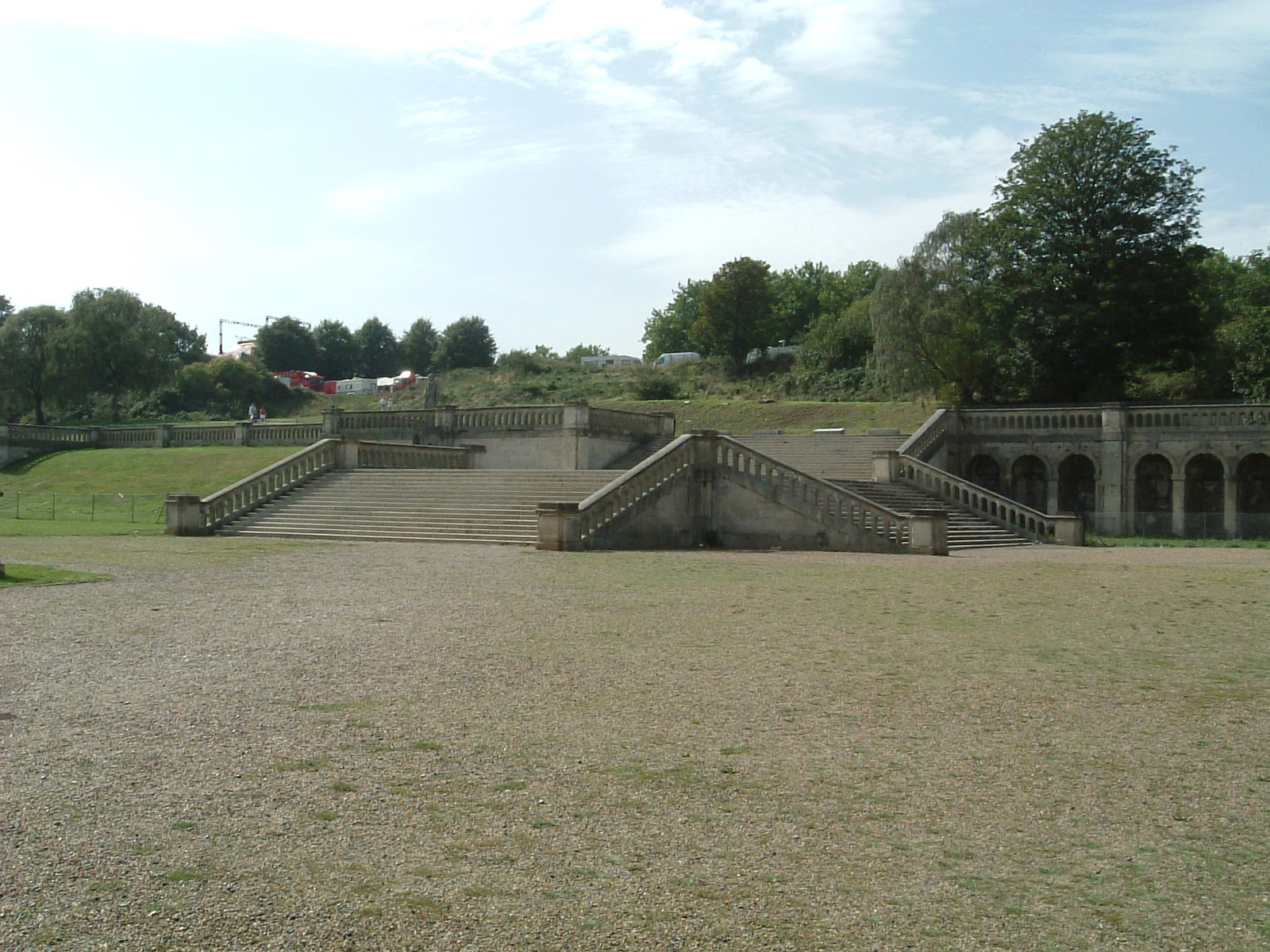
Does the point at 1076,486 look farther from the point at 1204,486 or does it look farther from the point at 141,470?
the point at 141,470

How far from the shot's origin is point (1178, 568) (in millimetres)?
20984

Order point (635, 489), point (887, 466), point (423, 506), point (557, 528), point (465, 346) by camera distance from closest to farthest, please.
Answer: point (557, 528)
point (635, 489)
point (423, 506)
point (887, 466)
point (465, 346)

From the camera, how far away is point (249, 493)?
31.0 metres

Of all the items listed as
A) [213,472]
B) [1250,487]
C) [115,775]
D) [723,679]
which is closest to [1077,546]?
[1250,487]

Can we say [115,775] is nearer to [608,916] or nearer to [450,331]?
[608,916]

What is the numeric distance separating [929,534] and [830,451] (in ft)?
46.3

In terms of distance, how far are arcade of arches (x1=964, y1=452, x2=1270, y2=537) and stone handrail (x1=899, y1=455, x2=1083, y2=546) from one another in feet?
30.7

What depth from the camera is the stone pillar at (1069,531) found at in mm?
29984

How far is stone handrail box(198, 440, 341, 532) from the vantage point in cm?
2898

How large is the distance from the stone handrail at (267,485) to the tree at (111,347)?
4087 cm

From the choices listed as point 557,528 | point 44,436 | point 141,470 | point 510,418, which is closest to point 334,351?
point 44,436

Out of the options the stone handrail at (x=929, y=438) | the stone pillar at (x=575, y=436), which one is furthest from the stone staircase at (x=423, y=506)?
the stone handrail at (x=929, y=438)

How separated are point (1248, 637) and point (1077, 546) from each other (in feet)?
59.5

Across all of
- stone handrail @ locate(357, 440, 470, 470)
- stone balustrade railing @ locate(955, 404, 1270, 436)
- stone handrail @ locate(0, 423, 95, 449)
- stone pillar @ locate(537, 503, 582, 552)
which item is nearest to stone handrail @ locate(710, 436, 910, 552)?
stone pillar @ locate(537, 503, 582, 552)
